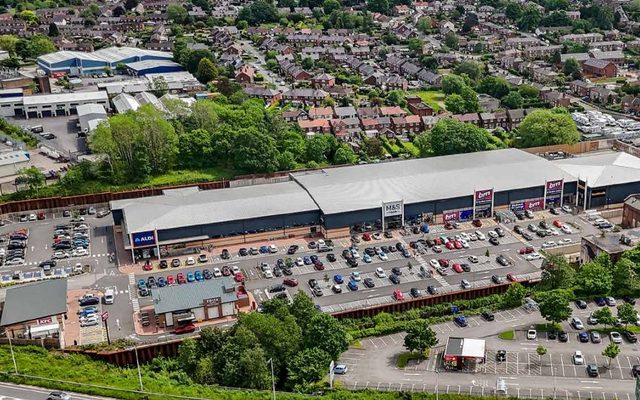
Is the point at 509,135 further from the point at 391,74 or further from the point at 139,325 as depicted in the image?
the point at 139,325

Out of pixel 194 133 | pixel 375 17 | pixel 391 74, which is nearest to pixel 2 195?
pixel 194 133

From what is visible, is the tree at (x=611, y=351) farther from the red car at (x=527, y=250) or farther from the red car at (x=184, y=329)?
the red car at (x=184, y=329)

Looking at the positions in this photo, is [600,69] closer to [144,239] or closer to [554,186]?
[554,186]

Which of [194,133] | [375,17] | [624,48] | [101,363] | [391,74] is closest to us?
[101,363]

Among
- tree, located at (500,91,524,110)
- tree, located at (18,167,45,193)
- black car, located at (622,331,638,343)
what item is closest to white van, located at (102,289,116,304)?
tree, located at (18,167,45,193)

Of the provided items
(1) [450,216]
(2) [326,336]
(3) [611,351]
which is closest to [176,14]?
(1) [450,216]

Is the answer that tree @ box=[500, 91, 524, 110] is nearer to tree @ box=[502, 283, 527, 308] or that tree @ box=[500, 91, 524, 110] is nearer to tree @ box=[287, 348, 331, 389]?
tree @ box=[502, 283, 527, 308]

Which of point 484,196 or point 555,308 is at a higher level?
point 484,196
